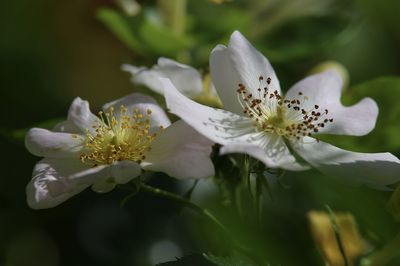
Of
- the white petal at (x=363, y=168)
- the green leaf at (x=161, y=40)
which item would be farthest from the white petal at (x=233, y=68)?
the green leaf at (x=161, y=40)

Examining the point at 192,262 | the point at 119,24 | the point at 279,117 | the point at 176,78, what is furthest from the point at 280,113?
the point at 119,24

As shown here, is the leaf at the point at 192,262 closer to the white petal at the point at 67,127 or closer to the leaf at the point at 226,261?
the leaf at the point at 226,261

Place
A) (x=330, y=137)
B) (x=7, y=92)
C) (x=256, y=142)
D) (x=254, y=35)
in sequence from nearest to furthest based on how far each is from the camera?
1. (x=256, y=142)
2. (x=330, y=137)
3. (x=7, y=92)
4. (x=254, y=35)

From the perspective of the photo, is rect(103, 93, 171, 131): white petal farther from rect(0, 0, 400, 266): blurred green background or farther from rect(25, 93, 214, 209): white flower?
rect(0, 0, 400, 266): blurred green background

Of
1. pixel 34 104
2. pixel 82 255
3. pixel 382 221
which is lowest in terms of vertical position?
pixel 82 255

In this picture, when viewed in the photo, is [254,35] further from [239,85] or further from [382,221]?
[382,221]

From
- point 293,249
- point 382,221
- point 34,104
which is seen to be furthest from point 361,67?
point 293,249
